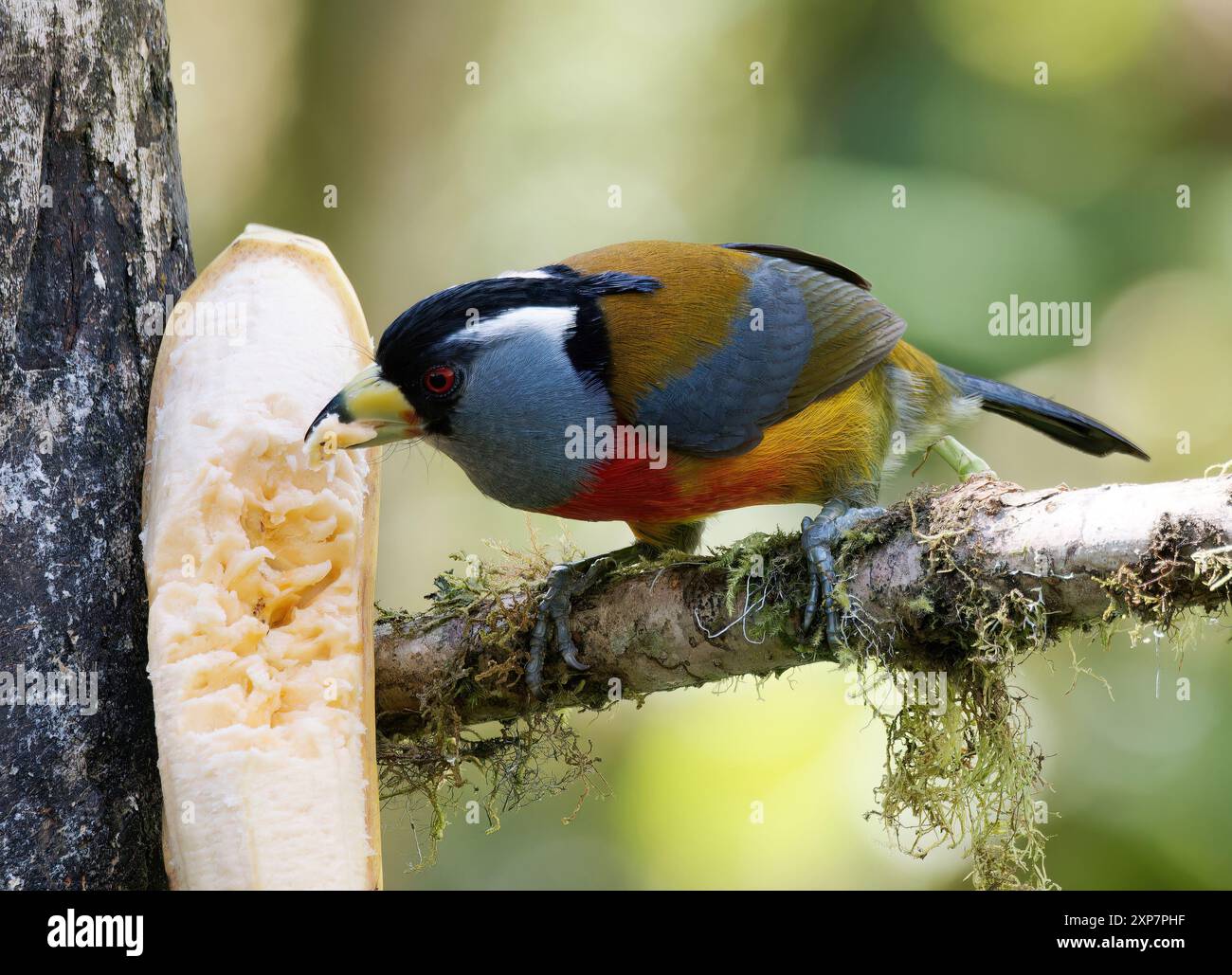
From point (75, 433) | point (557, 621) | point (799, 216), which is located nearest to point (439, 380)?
point (557, 621)

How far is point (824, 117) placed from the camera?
16.8 feet

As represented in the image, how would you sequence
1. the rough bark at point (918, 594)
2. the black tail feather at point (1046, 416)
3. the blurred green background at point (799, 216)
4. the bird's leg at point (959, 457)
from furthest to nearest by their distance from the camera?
the blurred green background at point (799, 216) < the bird's leg at point (959, 457) < the black tail feather at point (1046, 416) < the rough bark at point (918, 594)

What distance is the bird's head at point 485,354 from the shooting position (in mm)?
2662

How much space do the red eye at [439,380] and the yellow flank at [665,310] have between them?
16.5 inches

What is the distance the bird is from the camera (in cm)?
270

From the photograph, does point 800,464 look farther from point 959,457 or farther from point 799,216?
point 799,216

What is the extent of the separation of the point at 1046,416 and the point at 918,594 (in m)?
1.42

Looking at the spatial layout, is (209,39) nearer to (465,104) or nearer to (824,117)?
(465,104)

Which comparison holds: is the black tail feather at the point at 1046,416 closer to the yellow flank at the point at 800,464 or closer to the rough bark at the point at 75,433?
the yellow flank at the point at 800,464

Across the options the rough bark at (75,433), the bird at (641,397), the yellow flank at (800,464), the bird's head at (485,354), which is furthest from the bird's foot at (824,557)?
the rough bark at (75,433)

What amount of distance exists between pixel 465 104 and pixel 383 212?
2.44ft

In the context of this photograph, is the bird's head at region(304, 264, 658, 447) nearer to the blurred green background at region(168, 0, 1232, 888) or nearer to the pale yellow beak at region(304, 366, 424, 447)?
the pale yellow beak at region(304, 366, 424, 447)

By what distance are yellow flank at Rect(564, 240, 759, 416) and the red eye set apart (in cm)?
42
